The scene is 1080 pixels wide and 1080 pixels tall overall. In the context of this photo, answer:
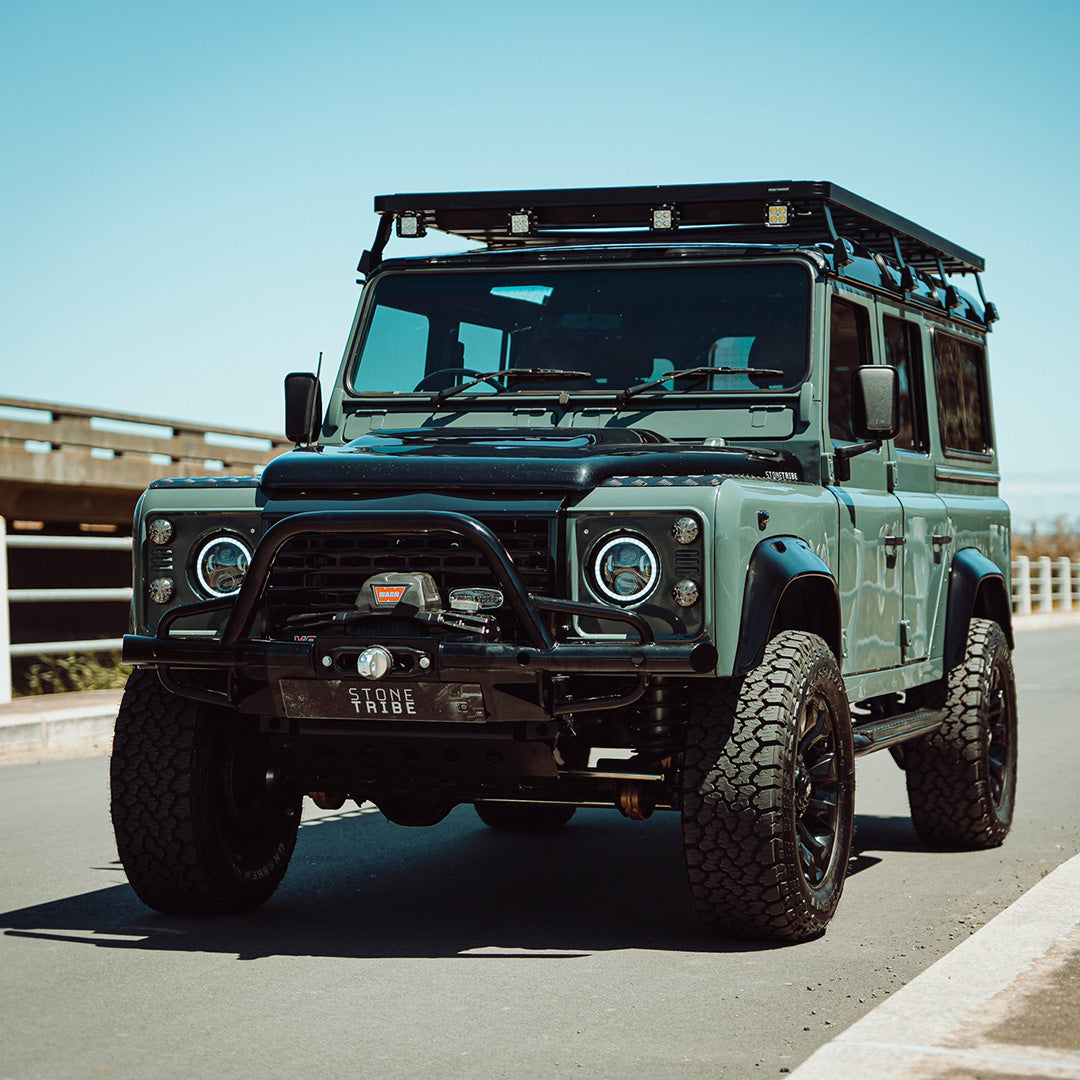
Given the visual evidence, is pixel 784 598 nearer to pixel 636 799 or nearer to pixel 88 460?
pixel 636 799

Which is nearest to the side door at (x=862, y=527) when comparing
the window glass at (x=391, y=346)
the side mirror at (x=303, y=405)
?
the window glass at (x=391, y=346)

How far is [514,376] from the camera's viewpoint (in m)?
7.06

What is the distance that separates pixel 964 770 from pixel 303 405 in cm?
344

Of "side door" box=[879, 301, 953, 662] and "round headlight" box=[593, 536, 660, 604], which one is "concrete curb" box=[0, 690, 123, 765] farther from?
"round headlight" box=[593, 536, 660, 604]

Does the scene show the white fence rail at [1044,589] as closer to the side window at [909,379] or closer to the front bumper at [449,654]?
the side window at [909,379]

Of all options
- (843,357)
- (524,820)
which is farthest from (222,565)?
(524,820)

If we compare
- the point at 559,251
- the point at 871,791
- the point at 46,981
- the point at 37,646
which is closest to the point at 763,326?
the point at 559,251

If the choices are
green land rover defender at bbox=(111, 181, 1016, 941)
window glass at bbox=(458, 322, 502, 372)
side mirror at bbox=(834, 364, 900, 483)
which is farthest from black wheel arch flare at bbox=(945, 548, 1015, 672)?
window glass at bbox=(458, 322, 502, 372)

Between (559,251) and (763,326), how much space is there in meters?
0.97

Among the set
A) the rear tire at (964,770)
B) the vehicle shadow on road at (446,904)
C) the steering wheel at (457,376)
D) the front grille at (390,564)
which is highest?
the steering wheel at (457,376)

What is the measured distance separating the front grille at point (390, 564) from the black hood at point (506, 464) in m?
0.15

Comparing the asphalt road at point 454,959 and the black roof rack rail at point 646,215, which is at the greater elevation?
the black roof rack rail at point 646,215

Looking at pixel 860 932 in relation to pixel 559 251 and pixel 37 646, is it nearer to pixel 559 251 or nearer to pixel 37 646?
pixel 559 251

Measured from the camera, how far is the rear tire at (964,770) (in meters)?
8.07
